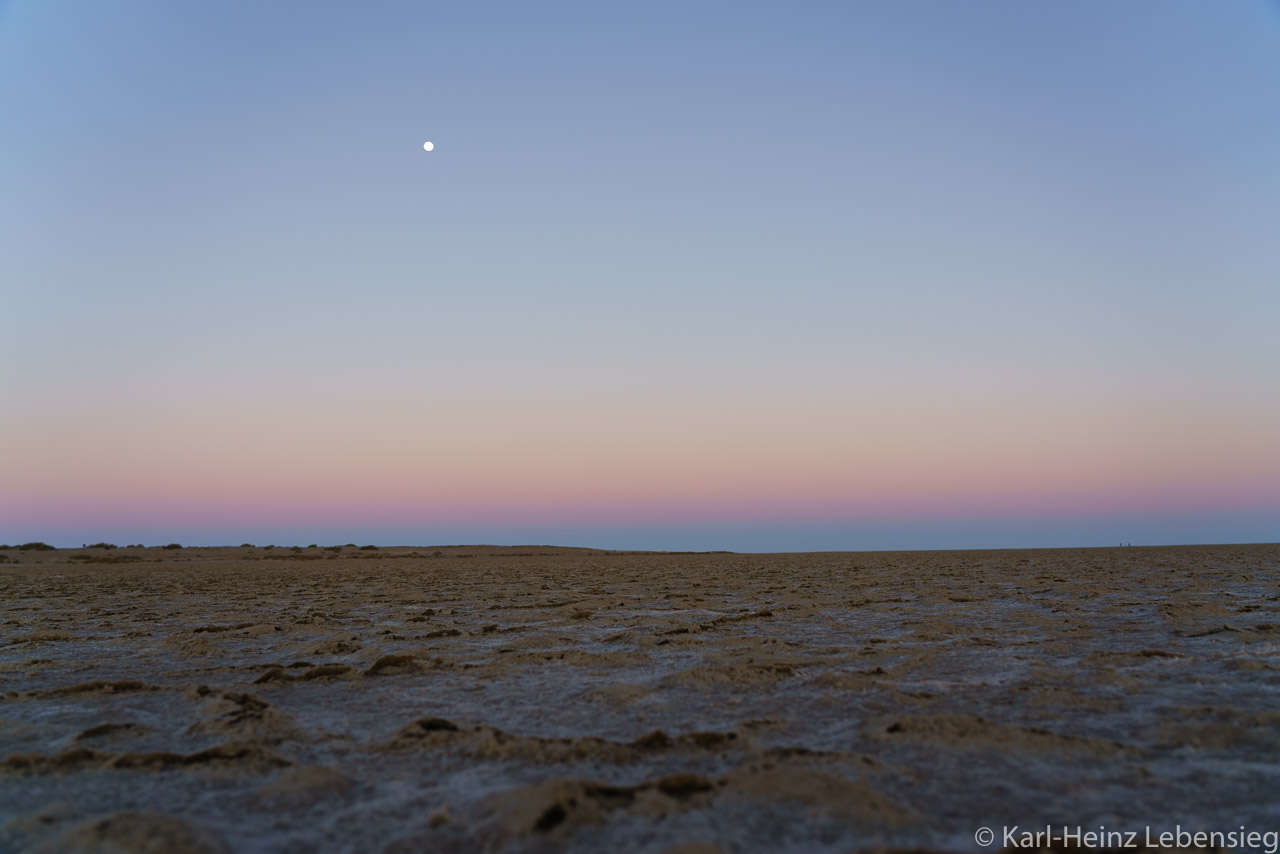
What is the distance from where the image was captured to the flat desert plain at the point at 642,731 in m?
3.08

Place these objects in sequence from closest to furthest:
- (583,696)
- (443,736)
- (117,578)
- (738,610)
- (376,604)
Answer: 1. (443,736)
2. (583,696)
3. (738,610)
4. (376,604)
5. (117,578)

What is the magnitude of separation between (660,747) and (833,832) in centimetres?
136

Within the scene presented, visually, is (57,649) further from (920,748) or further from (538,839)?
(920,748)

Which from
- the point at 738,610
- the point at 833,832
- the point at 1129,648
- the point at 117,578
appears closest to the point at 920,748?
the point at 833,832

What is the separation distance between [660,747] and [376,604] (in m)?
10.3

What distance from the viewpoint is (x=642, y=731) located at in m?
4.50

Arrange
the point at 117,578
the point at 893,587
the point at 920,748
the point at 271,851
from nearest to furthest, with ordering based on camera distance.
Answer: the point at 271,851
the point at 920,748
the point at 893,587
the point at 117,578

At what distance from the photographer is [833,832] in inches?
116

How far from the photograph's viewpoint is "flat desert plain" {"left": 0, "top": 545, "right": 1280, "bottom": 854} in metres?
3.08

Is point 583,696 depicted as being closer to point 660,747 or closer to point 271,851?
point 660,747

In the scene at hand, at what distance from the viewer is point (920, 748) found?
13.4 feet

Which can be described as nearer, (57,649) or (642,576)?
(57,649)

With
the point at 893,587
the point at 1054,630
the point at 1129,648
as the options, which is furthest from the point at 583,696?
the point at 893,587

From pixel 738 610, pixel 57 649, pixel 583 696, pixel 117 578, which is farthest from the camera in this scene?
pixel 117 578
